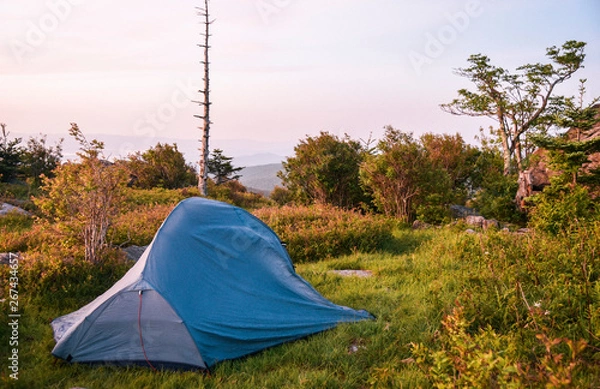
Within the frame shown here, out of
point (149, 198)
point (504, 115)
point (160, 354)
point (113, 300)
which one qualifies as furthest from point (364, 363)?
point (504, 115)

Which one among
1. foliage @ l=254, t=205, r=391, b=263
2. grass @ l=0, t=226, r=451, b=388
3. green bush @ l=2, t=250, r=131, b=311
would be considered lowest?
grass @ l=0, t=226, r=451, b=388

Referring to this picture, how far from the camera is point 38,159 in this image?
17609mm

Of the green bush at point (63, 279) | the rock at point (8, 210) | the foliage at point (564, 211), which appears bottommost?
the green bush at point (63, 279)

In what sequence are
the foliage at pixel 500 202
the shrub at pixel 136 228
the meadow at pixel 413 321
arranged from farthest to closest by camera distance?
the foliage at pixel 500 202
the shrub at pixel 136 228
the meadow at pixel 413 321

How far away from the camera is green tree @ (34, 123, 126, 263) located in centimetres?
664

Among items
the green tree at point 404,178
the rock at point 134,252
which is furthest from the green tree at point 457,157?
the rock at point 134,252

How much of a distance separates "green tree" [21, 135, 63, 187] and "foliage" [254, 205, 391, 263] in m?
11.9

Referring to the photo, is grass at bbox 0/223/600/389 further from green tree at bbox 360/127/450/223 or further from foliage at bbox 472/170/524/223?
foliage at bbox 472/170/524/223

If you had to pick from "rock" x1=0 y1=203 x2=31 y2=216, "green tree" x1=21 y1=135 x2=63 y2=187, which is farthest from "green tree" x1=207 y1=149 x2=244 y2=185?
"rock" x1=0 y1=203 x2=31 y2=216

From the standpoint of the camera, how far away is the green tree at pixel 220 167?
26.5 m

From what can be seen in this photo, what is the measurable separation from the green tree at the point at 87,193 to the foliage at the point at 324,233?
3391mm

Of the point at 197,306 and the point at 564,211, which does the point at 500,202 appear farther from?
the point at 197,306

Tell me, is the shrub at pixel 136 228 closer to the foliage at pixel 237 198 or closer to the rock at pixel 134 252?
the rock at pixel 134 252

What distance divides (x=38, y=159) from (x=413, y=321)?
1762 cm
